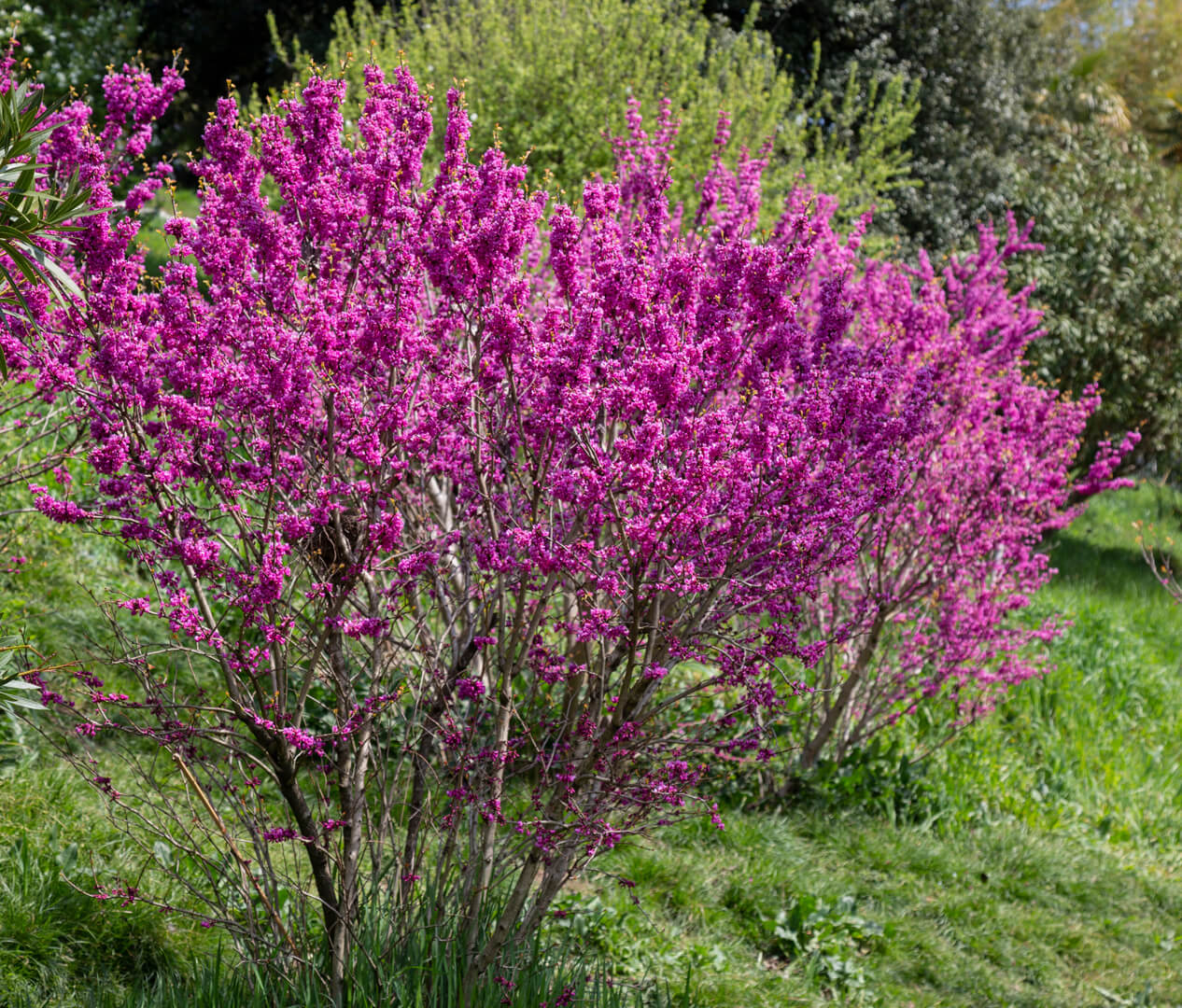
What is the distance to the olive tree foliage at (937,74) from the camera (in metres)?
17.3

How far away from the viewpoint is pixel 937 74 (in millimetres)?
18219

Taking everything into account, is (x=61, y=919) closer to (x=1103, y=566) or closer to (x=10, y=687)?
(x=10, y=687)

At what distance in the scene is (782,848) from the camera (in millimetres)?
5148

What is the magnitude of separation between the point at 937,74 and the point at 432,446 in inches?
698

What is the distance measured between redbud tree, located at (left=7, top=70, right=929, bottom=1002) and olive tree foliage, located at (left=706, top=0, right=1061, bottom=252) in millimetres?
14726

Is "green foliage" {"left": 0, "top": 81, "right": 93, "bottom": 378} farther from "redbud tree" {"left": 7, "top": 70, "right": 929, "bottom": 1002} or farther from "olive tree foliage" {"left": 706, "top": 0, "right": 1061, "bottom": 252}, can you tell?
"olive tree foliage" {"left": 706, "top": 0, "right": 1061, "bottom": 252}

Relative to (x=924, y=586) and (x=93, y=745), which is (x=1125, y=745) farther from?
(x=93, y=745)

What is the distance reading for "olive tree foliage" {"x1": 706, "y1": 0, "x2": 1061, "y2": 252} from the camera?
1731 centimetres

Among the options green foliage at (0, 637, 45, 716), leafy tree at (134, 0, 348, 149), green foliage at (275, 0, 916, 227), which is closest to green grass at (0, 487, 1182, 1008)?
green foliage at (0, 637, 45, 716)

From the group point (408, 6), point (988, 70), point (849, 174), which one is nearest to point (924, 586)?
point (849, 174)

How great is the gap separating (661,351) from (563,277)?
1.29 feet

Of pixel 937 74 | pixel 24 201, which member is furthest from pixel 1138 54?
pixel 24 201

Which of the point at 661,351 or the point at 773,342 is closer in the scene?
the point at 661,351

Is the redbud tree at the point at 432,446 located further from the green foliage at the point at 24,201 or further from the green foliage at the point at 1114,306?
the green foliage at the point at 1114,306
